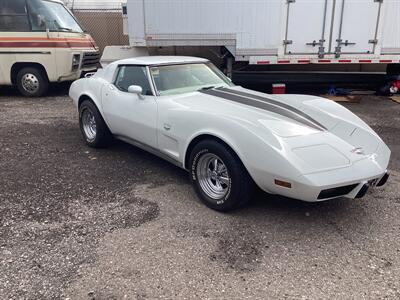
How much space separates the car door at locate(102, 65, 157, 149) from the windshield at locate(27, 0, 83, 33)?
18.7 feet

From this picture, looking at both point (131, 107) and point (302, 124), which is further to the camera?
point (131, 107)

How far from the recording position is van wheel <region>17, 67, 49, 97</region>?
986cm

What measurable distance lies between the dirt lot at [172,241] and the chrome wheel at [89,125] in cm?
82

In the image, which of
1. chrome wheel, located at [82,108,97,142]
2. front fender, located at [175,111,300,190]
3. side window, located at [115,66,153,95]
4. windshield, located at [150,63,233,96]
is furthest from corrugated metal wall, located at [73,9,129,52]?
front fender, located at [175,111,300,190]

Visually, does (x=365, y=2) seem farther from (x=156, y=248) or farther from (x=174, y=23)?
(x=156, y=248)

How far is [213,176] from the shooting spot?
366 centimetres

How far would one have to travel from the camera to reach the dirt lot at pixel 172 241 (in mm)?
2562

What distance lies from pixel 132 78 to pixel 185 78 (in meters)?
0.67

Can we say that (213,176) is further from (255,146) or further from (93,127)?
(93,127)

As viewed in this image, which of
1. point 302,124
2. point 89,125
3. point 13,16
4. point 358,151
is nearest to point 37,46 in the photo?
point 13,16

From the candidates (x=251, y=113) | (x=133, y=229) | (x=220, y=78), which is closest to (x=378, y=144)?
(x=251, y=113)

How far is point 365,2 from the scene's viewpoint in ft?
28.0

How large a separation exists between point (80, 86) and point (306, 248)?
4050 millimetres

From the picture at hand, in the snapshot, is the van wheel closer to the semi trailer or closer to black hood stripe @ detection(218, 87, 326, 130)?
the semi trailer
